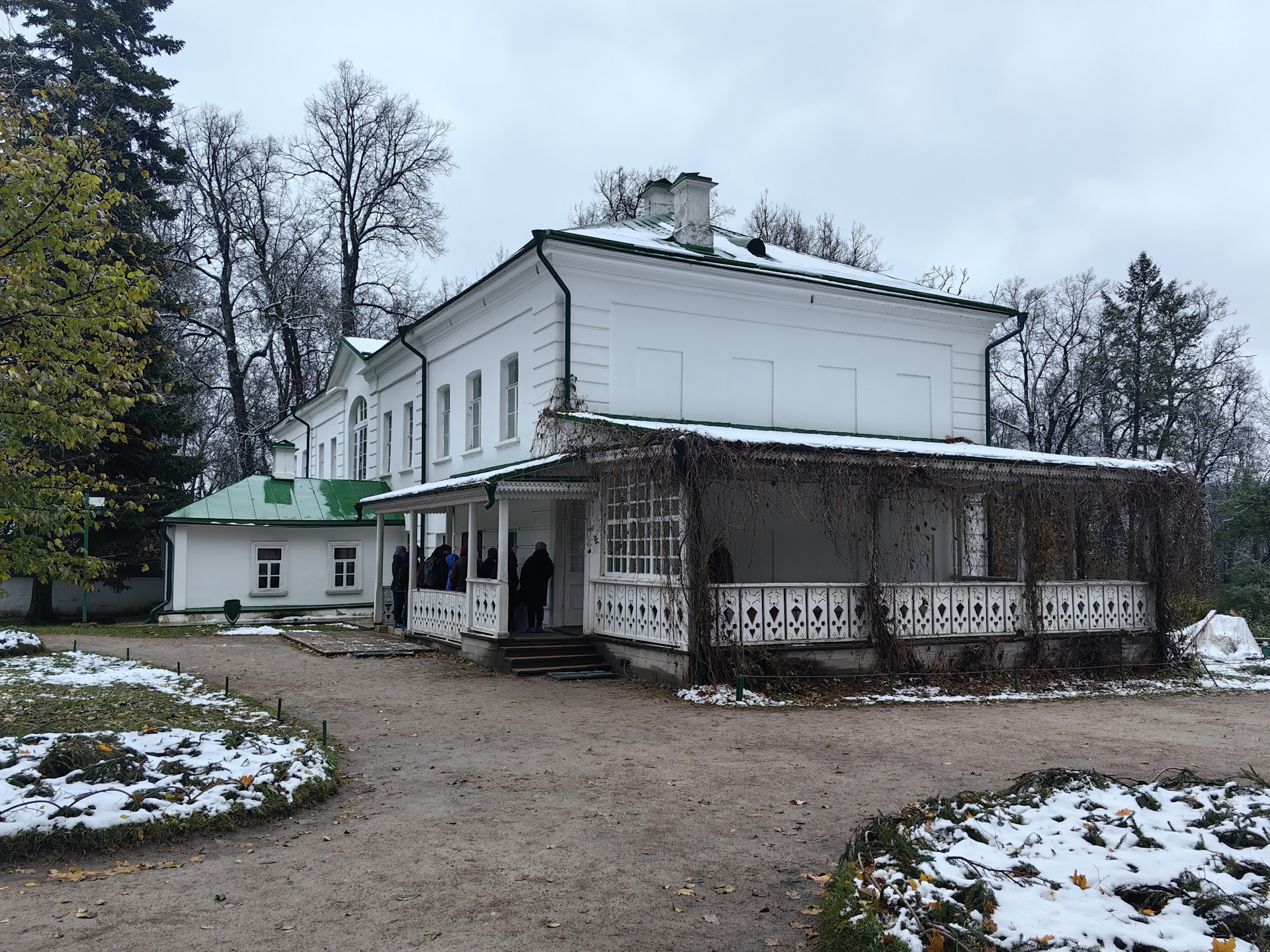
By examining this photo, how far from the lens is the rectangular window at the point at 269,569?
74.3 feet

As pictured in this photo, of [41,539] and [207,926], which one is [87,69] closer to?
[41,539]

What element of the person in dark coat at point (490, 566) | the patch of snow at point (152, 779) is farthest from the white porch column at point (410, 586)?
the patch of snow at point (152, 779)

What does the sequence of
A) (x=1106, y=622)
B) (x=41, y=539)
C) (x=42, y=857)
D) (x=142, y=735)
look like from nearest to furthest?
(x=42, y=857) → (x=142, y=735) → (x=41, y=539) → (x=1106, y=622)

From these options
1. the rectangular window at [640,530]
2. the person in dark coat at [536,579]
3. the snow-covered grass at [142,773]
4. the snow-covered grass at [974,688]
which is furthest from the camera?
the person in dark coat at [536,579]

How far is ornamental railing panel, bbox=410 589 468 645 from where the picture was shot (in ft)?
51.3

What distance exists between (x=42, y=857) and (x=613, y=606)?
8.72 m

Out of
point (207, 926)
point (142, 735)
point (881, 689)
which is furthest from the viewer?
point (881, 689)

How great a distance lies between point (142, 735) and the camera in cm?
711

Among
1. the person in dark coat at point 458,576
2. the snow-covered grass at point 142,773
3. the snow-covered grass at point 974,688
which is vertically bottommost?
the snow-covered grass at point 974,688

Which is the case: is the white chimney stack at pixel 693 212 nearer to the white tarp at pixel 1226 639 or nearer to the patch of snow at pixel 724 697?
the patch of snow at pixel 724 697

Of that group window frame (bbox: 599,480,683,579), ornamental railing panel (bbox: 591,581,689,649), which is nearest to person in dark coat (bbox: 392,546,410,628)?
ornamental railing panel (bbox: 591,581,689,649)

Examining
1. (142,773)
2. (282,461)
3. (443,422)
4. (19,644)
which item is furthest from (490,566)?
(282,461)

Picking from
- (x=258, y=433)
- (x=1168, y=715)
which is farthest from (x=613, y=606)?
(x=258, y=433)

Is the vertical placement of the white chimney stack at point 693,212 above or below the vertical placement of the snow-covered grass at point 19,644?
above
